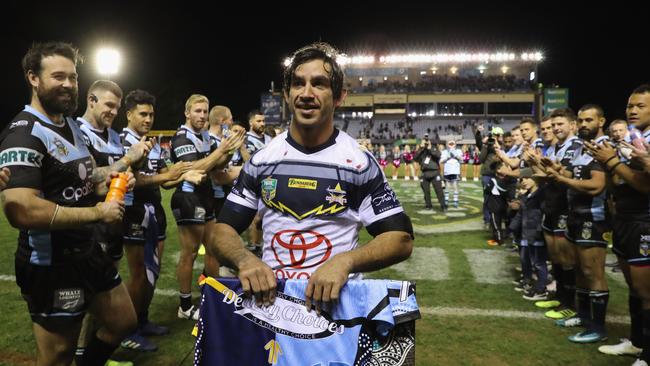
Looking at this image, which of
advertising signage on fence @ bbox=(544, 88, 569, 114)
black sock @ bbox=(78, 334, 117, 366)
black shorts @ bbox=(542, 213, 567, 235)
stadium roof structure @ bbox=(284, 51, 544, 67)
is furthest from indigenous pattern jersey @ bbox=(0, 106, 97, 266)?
stadium roof structure @ bbox=(284, 51, 544, 67)

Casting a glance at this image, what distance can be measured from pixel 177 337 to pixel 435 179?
36.3 ft

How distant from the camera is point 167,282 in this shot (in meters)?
6.90

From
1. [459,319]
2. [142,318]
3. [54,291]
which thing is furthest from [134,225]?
[459,319]

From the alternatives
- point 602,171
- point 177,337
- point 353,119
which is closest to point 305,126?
point 177,337

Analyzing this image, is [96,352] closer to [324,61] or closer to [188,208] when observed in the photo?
[188,208]

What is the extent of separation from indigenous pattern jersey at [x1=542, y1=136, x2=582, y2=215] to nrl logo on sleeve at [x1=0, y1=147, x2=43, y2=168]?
5548 millimetres

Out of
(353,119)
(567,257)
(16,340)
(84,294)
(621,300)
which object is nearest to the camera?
(84,294)

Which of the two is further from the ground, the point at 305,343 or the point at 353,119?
the point at 353,119

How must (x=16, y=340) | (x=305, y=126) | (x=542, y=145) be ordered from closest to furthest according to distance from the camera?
(x=305, y=126)
(x=16, y=340)
(x=542, y=145)

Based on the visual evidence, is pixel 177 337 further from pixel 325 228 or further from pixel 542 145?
pixel 542 145

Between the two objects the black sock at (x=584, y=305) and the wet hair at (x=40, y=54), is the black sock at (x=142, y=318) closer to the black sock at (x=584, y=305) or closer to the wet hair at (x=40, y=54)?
the wet hair at (x=40, y=54)

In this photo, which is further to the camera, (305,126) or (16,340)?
(16,340)

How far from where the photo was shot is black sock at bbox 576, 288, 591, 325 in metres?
5.19

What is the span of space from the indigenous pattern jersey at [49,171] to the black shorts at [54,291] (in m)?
0.06
